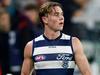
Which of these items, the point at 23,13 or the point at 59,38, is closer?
the point at 59,38

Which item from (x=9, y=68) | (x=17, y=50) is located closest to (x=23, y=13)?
(x=17, y=50)

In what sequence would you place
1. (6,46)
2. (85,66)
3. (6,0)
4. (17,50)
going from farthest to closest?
(6,0) → (17,50) → (6,46) → (85,66)

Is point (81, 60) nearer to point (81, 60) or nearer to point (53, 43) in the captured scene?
point (81, 60)

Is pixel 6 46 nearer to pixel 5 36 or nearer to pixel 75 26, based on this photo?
pixel 5 36

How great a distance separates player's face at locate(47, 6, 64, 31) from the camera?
27.9 feet

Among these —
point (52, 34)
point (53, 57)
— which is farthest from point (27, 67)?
point (52, 34)

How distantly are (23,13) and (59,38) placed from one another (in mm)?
5742

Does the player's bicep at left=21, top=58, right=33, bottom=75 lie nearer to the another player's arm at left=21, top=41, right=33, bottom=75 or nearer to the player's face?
the another player's arm at left=21, top=41, right=33, bottom=75

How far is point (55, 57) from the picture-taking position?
8.48 metres

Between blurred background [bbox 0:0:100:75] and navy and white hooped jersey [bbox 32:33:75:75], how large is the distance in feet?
8.77

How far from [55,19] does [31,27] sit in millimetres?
4288

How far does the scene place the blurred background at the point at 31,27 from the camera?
12281 mm

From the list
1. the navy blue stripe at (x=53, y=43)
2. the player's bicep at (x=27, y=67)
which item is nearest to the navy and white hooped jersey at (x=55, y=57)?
the navy blue stripe at (x=53, y=43)

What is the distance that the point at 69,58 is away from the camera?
332 inches
